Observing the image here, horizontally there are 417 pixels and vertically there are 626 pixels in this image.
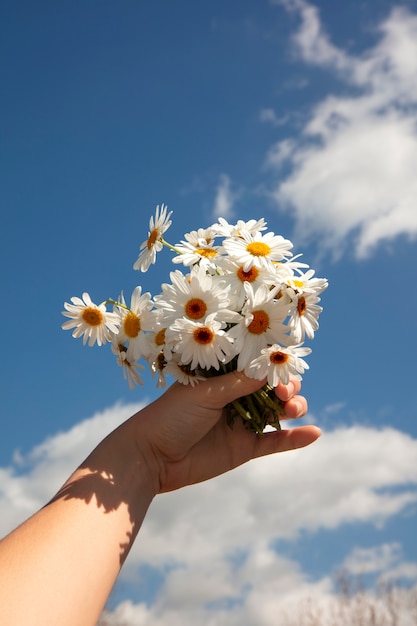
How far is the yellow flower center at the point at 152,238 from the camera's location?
2.83m

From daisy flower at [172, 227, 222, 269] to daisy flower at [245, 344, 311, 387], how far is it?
43cm

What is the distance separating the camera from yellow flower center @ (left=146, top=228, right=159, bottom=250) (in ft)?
9.28

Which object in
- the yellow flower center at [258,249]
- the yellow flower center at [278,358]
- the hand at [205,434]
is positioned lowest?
the hand at [205,434]

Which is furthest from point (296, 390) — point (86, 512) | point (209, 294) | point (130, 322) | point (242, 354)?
point (86, 512)

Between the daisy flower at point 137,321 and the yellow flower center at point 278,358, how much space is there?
53 cm

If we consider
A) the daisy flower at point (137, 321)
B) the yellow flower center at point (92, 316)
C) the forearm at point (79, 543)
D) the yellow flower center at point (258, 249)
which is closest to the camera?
the forearm at point (79, 543)

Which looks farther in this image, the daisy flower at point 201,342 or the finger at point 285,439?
the finger at point 285,439

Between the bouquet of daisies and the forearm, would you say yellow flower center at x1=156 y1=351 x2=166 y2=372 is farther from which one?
the forearm

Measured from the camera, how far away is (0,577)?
1777 mm

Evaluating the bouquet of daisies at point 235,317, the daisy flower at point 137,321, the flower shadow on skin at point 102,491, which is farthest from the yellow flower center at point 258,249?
the flower shadow on skin at point 102,491

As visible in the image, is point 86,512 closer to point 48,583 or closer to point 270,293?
point 48,583

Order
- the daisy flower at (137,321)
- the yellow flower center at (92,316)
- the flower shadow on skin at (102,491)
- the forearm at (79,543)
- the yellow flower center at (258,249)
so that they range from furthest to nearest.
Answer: the yellow flower center at (92,316) < the daisy flower at (137,321) < the yellow flower center at (258,249) < the flower shadow on skin at (102,491) < the forearm at (79,543)

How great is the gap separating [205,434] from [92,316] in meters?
0.71

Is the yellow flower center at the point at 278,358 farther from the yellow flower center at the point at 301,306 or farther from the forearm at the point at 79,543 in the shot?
the forearm at the point at 79,543
